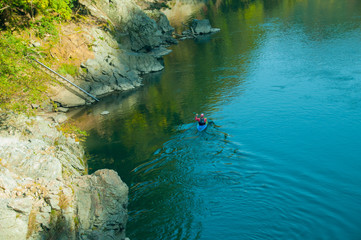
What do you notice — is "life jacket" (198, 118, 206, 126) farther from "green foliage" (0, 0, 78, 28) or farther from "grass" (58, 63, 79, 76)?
"green foliage" (0, 0, 78, 28)

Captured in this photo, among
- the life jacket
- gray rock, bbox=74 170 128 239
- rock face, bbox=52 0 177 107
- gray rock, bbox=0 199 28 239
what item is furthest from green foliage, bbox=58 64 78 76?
gray rock, bbox=0 199 28 239

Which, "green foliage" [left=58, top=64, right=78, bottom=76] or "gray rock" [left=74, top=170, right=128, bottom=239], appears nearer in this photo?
"gray rock" [left=74, top=170, right=128, bottom=239]

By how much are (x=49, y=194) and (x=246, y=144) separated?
19106mm

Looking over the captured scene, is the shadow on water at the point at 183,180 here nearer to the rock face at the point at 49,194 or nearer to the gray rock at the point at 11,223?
the rock face at the point at 49,194

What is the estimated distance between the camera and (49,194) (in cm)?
1825

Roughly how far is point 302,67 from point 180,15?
7264 centimetres

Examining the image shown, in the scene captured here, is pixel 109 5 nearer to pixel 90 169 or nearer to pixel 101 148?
pixel 101 148

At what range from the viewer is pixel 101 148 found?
116 ft

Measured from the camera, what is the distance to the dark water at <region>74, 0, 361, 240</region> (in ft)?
70.6

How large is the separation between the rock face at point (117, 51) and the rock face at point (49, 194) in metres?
24.6

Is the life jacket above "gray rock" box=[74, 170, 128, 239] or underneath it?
underneath

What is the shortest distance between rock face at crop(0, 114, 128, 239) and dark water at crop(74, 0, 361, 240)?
269cm

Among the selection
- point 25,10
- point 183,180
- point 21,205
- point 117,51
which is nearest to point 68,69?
point 117,51

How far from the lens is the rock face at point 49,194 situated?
16.5 metres
